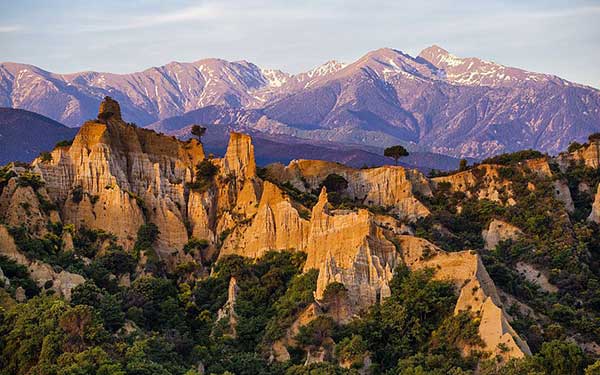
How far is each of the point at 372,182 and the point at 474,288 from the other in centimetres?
2405

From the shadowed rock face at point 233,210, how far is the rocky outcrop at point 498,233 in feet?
16.7

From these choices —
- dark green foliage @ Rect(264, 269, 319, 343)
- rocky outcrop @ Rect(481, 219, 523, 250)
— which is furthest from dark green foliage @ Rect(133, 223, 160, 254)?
rocky outcrop @ Rect(481, 219, 523, 250)

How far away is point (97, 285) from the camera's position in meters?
66.1

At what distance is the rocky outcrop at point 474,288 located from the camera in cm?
5731

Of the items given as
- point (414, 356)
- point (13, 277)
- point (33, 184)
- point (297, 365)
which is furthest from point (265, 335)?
point (33, 184)

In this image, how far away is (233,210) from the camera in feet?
253

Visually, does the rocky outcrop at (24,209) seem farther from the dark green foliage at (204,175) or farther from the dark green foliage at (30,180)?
the dark green foliage at (204,175)

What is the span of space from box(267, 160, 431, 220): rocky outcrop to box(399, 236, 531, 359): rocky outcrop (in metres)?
14.7

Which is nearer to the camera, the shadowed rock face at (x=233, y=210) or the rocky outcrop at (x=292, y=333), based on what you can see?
the rocky outcrop at (x=292, y=333)

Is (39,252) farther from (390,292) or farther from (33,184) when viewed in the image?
(390,292)

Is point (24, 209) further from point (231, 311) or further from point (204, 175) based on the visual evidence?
point (231, 311)

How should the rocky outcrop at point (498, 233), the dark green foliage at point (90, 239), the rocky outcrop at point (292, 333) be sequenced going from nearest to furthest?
the rocky outcrop at point (292, 333)
the dark green foliage at point (90, 239)
the rocky outcrop at point (498, 233)

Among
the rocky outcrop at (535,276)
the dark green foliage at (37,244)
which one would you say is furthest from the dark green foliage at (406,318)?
the dark green foliage at (37,244)

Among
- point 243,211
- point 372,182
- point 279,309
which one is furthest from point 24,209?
point 372,182
